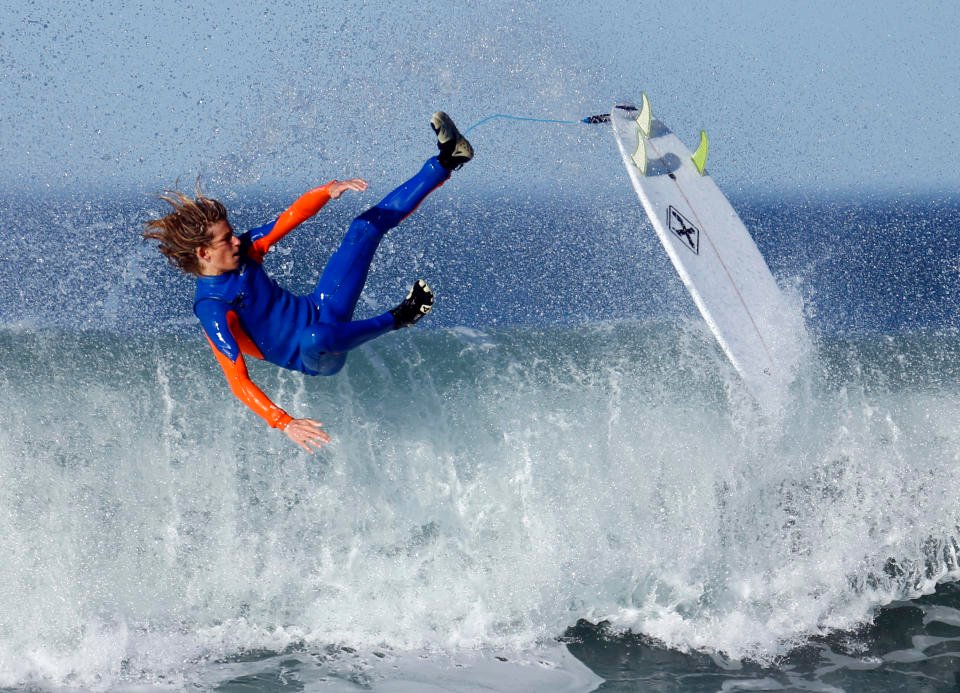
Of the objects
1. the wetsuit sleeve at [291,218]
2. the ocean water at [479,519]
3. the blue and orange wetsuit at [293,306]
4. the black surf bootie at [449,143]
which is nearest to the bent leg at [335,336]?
the blue and orange wetsuit at [293,306]

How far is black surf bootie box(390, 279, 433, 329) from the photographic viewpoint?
4.69m

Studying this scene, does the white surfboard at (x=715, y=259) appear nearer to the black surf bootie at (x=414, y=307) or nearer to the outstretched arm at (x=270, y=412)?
the black surf bootie at (x=414, y=307)

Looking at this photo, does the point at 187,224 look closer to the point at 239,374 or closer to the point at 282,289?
the point at 282,289

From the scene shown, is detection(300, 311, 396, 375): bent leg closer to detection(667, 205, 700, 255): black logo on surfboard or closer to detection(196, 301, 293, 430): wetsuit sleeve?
detection(196, 301, 293, 430): wetsuit sleeve

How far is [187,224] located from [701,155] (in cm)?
414

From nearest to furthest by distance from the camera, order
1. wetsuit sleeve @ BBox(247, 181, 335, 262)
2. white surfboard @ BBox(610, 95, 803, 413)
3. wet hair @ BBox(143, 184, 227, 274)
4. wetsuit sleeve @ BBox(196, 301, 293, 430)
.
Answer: wetsuit sleeve @ BBox(196, 301, 293, 430) < wet hair @ BBox(143, 184, 227, 274) < wetsuit sleeve @ BBox(247, 181, 335, 262) < white surfboard @ BBox(610, 95, 803, 413)

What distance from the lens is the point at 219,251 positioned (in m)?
4.39

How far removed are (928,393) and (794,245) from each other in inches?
668

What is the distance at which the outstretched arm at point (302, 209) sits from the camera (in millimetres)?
4668

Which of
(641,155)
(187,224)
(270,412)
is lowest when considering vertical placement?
(270,412)

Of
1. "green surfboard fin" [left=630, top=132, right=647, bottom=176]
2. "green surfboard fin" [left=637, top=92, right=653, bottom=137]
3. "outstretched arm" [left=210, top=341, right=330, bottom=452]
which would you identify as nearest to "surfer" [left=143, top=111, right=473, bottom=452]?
"outstretched arm" [left=210, top=341, right=330, bottom=452]

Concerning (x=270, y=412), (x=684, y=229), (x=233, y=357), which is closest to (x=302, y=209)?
(x=233, y=357)

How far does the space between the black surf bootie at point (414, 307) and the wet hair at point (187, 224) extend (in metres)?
0.92

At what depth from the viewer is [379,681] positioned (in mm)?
5012
